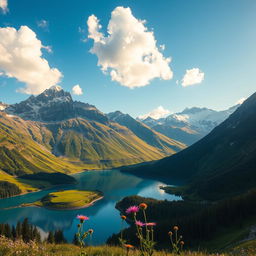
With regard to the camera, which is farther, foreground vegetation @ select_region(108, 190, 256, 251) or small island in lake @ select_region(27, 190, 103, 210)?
small island in lake @ select_region(27, 190, 103, 210)

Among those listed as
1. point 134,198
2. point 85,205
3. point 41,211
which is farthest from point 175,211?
A: point 41,211

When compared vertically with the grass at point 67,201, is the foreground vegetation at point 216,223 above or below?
below

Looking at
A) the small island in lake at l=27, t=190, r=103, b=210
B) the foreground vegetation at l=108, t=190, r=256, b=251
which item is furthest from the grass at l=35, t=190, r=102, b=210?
the foreground vegetation at l=108, t=190, r=256, b=251

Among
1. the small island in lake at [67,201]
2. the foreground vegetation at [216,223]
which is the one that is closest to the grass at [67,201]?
the small island in lake at [67,201]

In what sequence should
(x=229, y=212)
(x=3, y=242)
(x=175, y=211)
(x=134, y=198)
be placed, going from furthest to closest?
(x=134, y=198) → (x=175, y=211) → (x=229, y=212) → (x=3, y=242)

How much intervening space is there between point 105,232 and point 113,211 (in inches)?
1540

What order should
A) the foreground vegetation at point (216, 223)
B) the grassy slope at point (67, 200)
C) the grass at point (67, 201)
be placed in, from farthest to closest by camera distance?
the grassy slope at point (67, 200), the grass at point (67, 201), the foreground vegetation at point (216, 223)

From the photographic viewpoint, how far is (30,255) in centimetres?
740

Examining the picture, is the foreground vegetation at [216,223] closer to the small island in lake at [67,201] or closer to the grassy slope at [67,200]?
the small island in lake at [67,201]

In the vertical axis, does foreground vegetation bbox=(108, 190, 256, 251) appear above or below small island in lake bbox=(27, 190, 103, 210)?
below

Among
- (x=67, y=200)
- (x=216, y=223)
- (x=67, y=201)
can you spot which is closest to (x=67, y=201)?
(x=67, y=201)

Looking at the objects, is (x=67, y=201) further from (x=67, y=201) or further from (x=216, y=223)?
(x=216, y=223)

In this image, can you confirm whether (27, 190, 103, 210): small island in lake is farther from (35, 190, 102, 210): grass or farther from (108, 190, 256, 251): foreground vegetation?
(108, 190, 256, 251): foreground vegetation

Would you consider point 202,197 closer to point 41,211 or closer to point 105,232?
point 105,232
